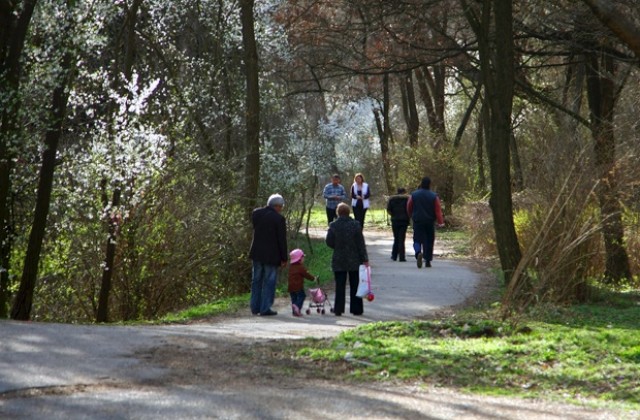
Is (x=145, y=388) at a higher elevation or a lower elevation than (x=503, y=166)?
lower

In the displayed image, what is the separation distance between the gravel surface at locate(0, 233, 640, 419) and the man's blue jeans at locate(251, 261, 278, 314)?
334 centimetres

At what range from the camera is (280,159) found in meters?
34.0

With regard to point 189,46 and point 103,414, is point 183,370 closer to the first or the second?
point 103,414

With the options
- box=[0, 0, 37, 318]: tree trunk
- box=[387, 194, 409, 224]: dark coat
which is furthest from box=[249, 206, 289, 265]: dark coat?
box=[387, 194, 409, 224]: dark coat

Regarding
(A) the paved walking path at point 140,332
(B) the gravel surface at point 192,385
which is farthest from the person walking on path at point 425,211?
(B) the gravel surface at point 192,385

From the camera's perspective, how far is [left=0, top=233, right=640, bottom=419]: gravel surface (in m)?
8.62

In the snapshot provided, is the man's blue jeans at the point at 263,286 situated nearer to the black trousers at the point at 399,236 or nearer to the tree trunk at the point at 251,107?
the tree trunk at the point at 251,107

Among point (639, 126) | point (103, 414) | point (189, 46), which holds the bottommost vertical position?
point (103, 414)

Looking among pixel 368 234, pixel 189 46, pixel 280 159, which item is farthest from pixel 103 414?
pixel 368 234

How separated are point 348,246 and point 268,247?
1187mm

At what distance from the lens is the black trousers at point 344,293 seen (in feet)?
57.9

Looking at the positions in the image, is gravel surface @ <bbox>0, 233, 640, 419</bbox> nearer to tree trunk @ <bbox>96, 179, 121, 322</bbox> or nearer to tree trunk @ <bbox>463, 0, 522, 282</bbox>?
tree trunk @ <bbox>463, 0, 522, 282</bbox>

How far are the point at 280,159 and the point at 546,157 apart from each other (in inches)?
608

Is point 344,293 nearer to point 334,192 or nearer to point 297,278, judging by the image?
point 297,278
